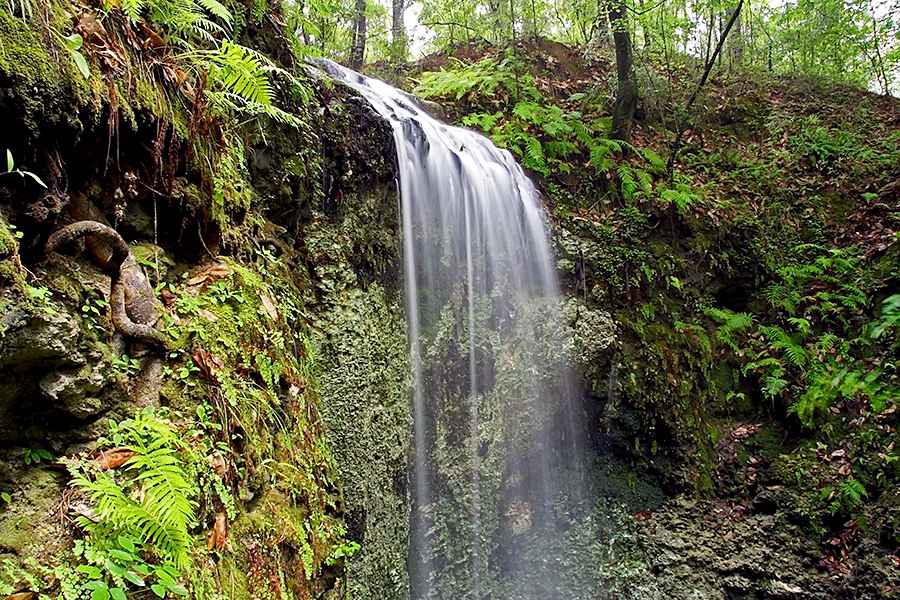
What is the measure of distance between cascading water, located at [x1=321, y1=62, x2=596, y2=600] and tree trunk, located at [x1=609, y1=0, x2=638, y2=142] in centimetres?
257

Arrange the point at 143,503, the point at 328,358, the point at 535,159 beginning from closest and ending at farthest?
1. the point at 143,503
2. the point at 328,358
3. the point at 535,159

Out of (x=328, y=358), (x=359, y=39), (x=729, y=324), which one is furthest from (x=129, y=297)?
(x=359, y=39)

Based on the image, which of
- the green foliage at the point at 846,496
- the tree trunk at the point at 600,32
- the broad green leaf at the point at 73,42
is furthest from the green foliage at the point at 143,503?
the tree trunk at the point at 600,32

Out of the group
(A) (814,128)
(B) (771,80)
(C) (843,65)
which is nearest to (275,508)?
(A) (814,128)

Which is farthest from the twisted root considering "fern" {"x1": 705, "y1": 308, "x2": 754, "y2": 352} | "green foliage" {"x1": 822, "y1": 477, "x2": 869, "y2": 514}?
"fern" {"x1": 705, "y1": 308, "x2": 754, "y2": 352}

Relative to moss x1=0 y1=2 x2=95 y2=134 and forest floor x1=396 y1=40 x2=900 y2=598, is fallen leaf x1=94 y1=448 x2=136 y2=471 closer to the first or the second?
moss x1=0 y1=2 x2=95 y2=134

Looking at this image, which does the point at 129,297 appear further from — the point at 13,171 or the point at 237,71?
the point at 237,71

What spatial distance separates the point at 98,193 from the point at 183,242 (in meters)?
0.50

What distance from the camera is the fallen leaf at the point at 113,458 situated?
1632 millimetres

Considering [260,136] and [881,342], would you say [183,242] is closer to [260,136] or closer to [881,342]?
[260,136]

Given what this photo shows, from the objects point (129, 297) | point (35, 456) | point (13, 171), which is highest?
point (13, 171)

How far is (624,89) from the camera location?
7.82 metres

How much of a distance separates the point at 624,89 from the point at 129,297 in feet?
25.0

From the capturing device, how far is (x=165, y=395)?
6.48 ft
